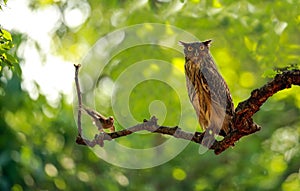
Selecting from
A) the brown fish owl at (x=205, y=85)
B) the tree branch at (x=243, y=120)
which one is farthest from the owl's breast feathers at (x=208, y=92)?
the tree branch at (x=243, y=120)

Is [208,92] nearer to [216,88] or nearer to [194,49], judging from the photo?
[216,88]

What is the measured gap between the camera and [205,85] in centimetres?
450

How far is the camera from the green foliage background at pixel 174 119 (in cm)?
843

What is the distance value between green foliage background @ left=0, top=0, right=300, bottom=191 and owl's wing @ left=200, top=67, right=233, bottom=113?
3.26 m

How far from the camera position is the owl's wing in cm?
427

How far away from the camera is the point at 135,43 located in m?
9.42

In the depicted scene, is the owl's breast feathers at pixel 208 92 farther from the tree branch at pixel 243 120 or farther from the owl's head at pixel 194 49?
the tree branch at pixel 243 120

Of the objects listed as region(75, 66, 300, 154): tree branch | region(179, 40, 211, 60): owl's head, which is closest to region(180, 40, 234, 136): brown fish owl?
region(179, 40, 211, 60): owl's head

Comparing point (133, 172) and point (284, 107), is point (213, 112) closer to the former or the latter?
point (284, 107)

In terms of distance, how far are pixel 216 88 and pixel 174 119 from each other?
3767mm

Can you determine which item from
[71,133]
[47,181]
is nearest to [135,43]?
[71,133]

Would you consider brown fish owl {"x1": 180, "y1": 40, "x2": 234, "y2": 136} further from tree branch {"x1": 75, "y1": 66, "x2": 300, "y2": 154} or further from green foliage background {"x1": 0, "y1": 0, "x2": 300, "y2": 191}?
green foliage background {"x1": 0, "y1": 0, "x2": 300, "y2": 191}

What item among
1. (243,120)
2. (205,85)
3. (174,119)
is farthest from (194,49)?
(174,119)

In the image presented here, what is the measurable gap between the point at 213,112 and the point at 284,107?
5.39 metres
